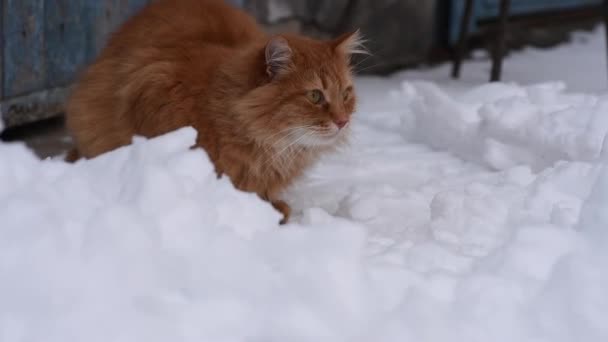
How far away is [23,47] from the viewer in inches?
129

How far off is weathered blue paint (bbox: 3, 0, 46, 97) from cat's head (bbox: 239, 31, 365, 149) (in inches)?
52.7

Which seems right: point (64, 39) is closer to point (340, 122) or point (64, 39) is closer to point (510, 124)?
point (340, 122)

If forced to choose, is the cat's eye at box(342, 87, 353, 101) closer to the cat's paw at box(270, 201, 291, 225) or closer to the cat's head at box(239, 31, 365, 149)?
the cat's head at box(239, 31, 365, 149)

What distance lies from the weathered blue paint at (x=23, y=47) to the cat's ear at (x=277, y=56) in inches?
53.8

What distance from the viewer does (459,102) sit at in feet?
11.7

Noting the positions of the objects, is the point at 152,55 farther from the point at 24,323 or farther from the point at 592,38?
the point at 592,38

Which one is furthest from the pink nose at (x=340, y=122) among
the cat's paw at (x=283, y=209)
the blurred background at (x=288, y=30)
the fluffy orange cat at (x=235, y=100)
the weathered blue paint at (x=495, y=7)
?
the weathered blue paint at (x=495, y=7)

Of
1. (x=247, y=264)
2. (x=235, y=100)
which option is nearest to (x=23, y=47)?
(x=235, y=100)

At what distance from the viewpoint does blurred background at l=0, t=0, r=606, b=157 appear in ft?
10.7

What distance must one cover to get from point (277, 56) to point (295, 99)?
14 cm

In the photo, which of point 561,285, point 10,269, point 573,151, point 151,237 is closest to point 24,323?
point 10,269

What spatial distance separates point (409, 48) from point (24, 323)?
404 cm

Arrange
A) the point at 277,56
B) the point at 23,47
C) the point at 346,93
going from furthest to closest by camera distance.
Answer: the point at 23,47 < the point at 346,93 < the point at 277,56

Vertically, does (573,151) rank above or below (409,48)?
above
